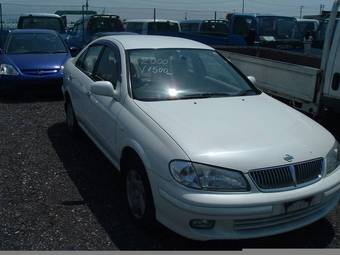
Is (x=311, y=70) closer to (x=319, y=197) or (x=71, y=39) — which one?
(x=319, y=197)

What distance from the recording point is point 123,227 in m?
3.80

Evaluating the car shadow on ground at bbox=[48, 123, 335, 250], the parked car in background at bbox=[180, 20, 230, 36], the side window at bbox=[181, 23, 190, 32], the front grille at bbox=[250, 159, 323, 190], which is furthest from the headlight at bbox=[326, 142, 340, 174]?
the side window at bbox=[181, 23, 190, 32]

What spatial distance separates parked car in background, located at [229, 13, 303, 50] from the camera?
13320 millimetres

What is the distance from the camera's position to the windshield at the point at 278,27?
1380 centimetres

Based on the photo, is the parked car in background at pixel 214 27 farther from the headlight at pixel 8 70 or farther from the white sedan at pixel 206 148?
the white sedan at pixel 206 148

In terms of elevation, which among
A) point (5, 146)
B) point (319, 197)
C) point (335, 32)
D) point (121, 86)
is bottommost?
point (5, 146)

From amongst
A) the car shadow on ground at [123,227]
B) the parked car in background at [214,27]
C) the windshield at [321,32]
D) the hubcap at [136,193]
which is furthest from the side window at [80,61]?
the parked car in background at [214,27]

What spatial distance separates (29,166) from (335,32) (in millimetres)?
4218

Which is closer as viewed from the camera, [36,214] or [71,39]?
[36,214]

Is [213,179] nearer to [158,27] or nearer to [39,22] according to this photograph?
[39,22]

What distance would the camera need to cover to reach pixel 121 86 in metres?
4.29

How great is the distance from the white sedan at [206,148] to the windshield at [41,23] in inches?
439

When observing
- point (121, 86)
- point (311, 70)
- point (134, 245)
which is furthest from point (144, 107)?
point (311, 70)

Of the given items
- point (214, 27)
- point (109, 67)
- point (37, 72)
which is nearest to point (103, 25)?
point (214, 27)
